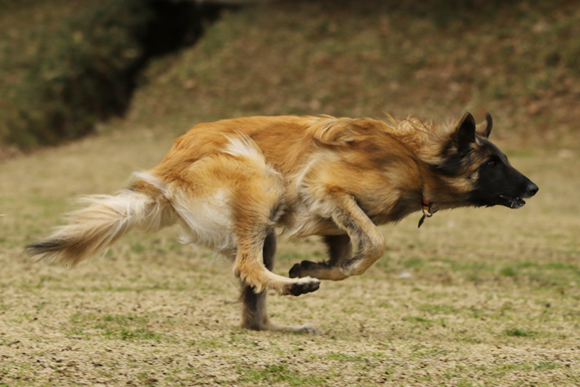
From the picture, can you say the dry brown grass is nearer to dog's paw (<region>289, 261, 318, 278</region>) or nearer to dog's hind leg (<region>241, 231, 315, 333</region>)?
dog's hind leg (<region>241, 231, 315, 333</region>)

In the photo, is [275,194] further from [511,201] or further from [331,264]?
[511,201]

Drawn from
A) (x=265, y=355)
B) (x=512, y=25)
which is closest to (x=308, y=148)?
(x=265, y=355)

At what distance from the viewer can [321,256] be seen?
680 cm

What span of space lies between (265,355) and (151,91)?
49.0ft

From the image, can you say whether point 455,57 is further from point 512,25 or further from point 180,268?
point 180,268

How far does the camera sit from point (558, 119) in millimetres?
14711

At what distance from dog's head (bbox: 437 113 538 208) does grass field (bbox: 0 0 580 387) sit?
2.86 ft

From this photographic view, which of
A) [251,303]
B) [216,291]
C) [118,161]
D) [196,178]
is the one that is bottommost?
[118,161]

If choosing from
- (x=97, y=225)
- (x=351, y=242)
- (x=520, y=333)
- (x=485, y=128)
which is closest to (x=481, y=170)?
(x=485, y=128)

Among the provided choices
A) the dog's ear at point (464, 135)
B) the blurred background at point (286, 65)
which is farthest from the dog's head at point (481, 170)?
the blurred background at point (286, 65)

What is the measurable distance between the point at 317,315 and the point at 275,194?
109cm

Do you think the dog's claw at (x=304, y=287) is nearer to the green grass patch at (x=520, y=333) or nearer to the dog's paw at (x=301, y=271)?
the dog's paw at (x=301, y=271)

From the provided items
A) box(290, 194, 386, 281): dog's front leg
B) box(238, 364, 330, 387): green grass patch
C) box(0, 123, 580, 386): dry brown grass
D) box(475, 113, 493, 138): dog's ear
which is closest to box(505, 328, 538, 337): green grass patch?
box(0, 123, 580, 386): dry brown grass

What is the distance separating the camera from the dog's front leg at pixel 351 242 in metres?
4.14
